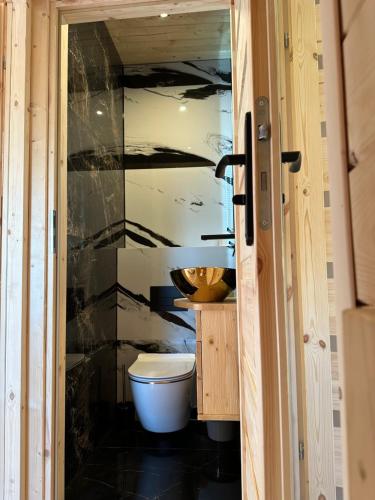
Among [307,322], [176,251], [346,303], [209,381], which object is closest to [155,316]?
[176,251]

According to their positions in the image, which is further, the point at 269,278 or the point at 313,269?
the point at 313,269

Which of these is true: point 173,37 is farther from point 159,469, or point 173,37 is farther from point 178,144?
point 159,469

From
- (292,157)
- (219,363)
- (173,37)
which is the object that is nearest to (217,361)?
(219,363)

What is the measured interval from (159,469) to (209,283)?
3.99 feet

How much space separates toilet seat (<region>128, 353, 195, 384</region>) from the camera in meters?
2.13

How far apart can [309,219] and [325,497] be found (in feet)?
2.84

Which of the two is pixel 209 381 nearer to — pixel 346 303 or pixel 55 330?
pixel 55 330

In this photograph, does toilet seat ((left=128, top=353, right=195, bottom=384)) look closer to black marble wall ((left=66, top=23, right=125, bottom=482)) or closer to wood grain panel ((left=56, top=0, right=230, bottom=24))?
A: black marble wall ((left=66, top=23, right=125, bottom=482))

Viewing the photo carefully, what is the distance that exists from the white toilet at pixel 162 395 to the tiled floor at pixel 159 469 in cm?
14

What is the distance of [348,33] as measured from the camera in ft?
1.17

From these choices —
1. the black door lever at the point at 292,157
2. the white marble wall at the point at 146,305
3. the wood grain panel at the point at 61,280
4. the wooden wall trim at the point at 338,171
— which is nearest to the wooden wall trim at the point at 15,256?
the wood grain panel at the point at 61,280

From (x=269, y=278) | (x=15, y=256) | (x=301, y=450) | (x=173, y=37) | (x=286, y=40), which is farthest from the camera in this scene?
(x=173, y=37)

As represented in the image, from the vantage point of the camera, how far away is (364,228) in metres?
0.33

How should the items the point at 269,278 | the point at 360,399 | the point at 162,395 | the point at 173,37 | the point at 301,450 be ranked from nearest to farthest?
1. the point at 360,399
2. the point at 269,278
3. the point at 301,450
4. the point at 162,395
5. the point at 173,37
